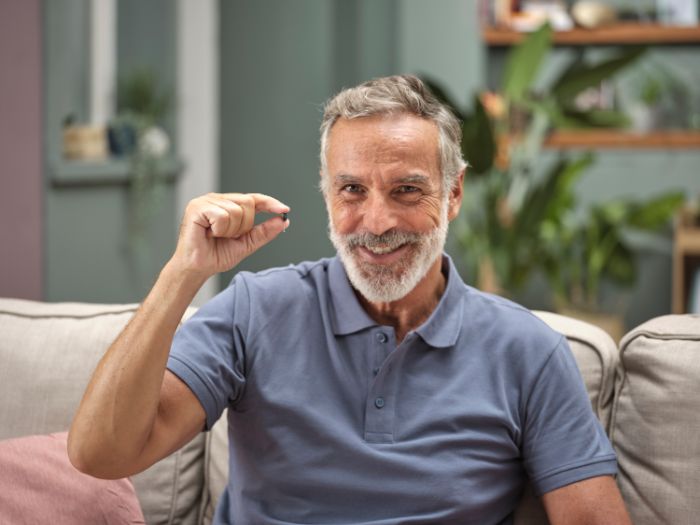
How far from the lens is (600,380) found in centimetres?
166

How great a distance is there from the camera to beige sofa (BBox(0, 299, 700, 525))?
61.4 inches

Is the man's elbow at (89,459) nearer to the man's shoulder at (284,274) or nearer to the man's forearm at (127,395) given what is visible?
the man's forearm at (127,395)

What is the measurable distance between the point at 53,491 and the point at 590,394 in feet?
2.90

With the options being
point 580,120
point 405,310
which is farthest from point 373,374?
point 580,120

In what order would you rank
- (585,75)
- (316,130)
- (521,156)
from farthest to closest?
1. (316,130)
2. (521,156)
3. (585,75)

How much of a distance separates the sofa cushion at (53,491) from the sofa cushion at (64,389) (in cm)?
11

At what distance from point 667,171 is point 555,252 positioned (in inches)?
33.0

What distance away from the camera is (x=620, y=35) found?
531 cm

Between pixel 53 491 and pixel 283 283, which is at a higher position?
pixel 283 283

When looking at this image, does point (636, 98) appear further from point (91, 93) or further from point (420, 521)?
point (420, 521)

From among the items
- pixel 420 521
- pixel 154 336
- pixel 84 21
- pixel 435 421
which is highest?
pixel 84 21

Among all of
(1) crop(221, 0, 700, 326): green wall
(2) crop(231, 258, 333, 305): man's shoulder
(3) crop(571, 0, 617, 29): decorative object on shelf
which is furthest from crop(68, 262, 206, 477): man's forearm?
(3) crop(571, 0, 617, 29): decorative object on shelf

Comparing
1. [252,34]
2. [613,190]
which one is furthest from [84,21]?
[613,190]

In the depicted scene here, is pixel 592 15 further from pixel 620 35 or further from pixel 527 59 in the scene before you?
pixel 527 59
